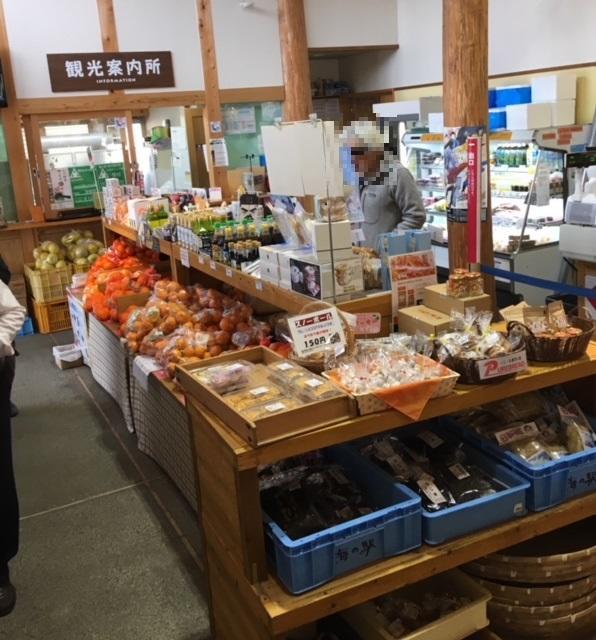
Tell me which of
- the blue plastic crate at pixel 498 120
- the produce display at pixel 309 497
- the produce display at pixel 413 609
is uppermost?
the blue plastic crate at pixel 498 120

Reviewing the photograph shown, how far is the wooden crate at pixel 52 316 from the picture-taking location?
7.26 metres

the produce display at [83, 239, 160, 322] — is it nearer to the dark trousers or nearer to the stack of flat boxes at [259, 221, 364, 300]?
the dark trousers

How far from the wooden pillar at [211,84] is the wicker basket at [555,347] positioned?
18.7 ft

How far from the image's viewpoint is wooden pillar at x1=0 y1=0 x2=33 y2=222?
743cm

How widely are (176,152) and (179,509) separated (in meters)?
7.25

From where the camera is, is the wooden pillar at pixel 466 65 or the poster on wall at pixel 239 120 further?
the poster on wall at pixel 239 120

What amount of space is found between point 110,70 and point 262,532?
7242 millimetres

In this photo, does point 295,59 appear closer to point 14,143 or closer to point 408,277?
point 14,143

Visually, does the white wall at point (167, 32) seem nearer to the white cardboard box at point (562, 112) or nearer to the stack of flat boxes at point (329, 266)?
the white cardboard box at point (562, 112)

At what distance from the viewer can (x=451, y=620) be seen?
6.83 ft

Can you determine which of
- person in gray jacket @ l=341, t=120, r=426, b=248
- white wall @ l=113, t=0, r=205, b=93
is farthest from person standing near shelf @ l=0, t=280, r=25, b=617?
white wall @ l=113, t=0, r=205, b=93

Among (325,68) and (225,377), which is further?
(325,68)

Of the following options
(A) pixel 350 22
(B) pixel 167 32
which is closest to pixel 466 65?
(B) pixel 167 32

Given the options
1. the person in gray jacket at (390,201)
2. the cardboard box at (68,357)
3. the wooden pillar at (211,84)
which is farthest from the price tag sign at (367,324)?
the wooden pillar at (211,84)
